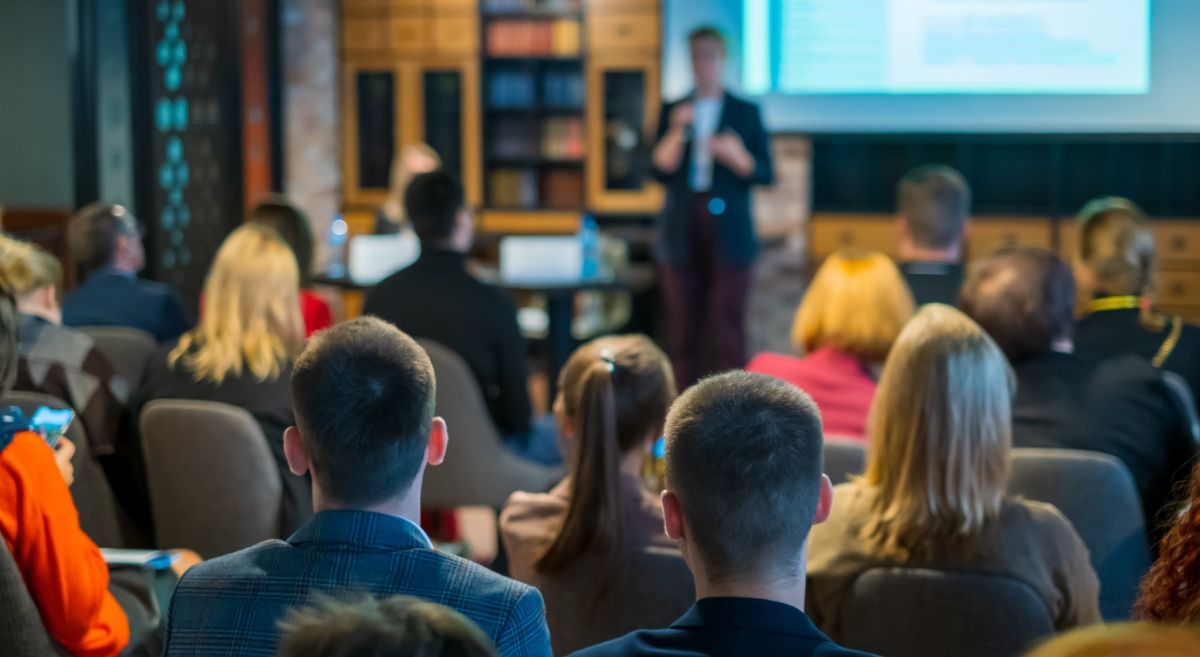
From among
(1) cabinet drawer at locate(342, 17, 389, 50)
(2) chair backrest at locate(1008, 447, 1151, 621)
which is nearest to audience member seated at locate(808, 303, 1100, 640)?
(2) chair backrest at locate(1008, 447, 1151, 621)

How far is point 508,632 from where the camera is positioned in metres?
1.52

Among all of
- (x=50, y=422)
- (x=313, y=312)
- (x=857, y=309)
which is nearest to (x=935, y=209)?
(x=857, y=309)

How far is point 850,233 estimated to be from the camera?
759 centimetres

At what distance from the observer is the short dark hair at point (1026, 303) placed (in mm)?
2957

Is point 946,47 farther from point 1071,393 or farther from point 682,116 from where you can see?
point 1071,393

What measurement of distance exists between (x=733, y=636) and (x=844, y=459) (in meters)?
1.24

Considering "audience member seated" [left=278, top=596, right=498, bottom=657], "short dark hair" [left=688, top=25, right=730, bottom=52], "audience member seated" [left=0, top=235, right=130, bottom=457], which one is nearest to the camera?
"audience member seated" [left=278, top=596, right=498, bottom=657]

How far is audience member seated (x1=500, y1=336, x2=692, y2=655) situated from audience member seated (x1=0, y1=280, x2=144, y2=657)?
640mm

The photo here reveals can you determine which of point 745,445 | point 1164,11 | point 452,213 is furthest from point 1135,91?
point 745,445

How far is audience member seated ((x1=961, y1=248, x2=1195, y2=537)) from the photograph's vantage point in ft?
9.30

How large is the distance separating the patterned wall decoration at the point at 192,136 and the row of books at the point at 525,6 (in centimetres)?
148

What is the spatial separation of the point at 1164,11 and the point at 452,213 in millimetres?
4646

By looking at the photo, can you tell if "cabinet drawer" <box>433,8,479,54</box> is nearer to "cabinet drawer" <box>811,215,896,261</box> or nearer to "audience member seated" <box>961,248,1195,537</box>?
"cabinet drawer" <box>811,215,896,261</box>

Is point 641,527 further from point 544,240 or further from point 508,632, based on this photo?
point 544,240
